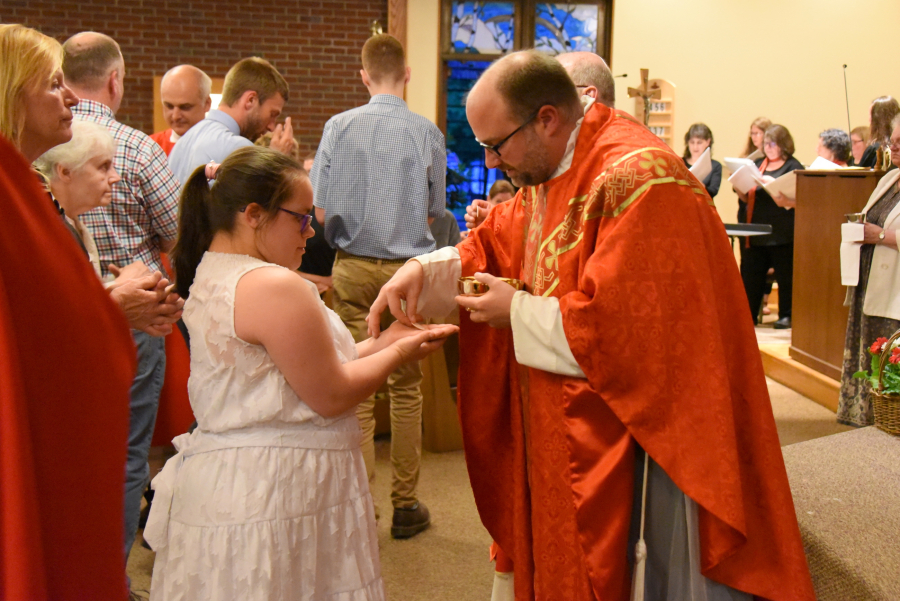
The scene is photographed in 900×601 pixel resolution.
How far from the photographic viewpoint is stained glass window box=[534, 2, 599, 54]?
8328 mm

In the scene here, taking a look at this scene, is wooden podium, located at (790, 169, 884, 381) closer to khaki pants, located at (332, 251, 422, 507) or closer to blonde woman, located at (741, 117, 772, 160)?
blonde woman, located at (741, 117, 772, 160)

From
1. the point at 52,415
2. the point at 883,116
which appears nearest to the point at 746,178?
the point at 883,116

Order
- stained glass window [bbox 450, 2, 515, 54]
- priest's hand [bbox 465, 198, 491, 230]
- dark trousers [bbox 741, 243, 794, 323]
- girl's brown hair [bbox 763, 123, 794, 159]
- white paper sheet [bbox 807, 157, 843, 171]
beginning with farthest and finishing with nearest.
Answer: stained glass window [bbox 450, 2, 515, 54]
girl's brown hair [bbox 763, 123, 794, 159]
dark trousers [bbox 741, 243, 794, 323]
white paper sheet [bbox 807, 157, 843, 171]
priest's hand [bbox 465, 198, 491, 230]

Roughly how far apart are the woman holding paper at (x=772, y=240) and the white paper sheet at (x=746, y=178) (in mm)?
137

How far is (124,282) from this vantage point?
166 centimetres

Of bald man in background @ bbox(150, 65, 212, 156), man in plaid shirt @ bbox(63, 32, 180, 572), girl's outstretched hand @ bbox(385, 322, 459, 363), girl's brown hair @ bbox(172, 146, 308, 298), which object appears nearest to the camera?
girl's brown hair @ bbox(172, 146, 308, 298)

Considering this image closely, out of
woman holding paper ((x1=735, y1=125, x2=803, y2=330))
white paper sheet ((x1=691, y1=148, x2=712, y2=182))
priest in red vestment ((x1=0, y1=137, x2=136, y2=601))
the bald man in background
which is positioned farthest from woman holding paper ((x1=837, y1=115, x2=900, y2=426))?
priest in red vestment ((x1=0, y1=137, x2=136, y2=601))

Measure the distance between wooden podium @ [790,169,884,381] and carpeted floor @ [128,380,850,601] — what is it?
2527mm

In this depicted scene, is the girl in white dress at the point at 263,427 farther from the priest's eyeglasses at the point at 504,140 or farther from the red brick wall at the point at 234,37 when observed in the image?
the red brick wall at the point at 234,37

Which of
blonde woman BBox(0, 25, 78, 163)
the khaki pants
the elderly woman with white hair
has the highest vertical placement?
blonde woman BBox(0, 25, 78, 163)

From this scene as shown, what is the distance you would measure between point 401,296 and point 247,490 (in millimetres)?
572

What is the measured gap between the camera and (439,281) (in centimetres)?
190

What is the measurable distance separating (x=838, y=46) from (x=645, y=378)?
854cm

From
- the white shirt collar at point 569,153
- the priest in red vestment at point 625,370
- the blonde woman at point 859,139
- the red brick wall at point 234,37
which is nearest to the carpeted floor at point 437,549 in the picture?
the priest in red vestment at point 625,370
